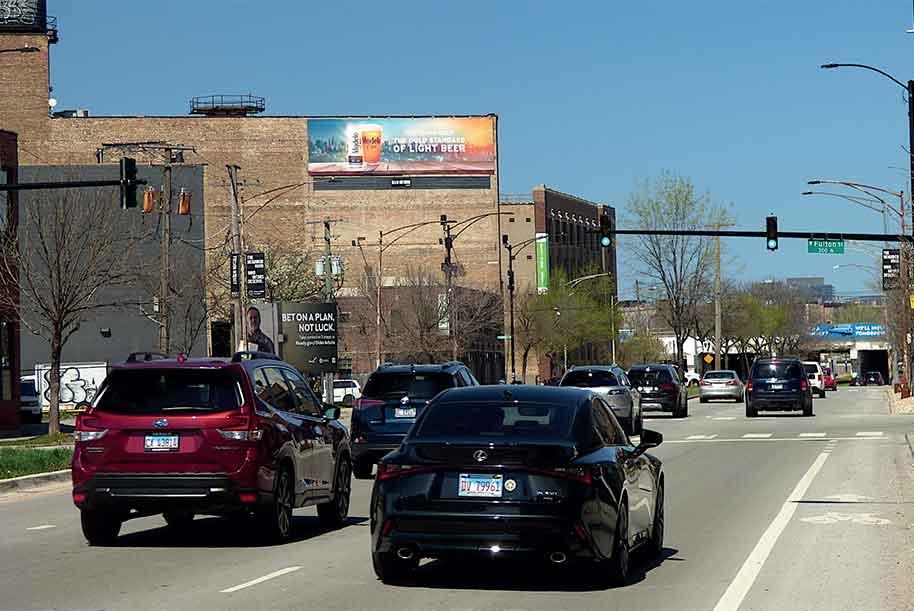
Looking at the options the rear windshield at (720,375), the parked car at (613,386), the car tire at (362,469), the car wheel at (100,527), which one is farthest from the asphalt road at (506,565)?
the rear windshield at (720,375)

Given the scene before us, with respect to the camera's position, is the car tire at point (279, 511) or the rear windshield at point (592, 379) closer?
the car tire at point (279, 511)

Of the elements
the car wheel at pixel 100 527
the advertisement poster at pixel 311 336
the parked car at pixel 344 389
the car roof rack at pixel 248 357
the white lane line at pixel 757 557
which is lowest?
the white lane line at pixel 757 557

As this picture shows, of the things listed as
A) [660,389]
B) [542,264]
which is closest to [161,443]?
[660,389]

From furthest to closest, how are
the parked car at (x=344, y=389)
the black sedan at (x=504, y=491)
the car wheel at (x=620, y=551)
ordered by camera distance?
1. the parked car at (x=344, y=389)
2. the car wheel at (x=620, y=551)
3. the black sedan at (x=504, y=491)

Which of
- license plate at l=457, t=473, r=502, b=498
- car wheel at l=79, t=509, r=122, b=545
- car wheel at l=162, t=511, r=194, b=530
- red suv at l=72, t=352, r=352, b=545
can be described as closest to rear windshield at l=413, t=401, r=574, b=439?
license plate at l=457, t=473, r=502, b=498

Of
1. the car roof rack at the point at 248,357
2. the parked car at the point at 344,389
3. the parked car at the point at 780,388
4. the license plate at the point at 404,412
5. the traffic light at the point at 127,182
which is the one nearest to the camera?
the car roof rack at the point at 248,357

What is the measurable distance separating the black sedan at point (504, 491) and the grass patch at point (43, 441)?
28272 millimetres

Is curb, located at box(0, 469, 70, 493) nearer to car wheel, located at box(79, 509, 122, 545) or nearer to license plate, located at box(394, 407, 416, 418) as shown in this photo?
license plate, located at box(394, 407, 416, 418)

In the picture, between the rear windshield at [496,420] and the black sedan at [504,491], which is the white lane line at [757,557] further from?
the rear windshield at [496,420]

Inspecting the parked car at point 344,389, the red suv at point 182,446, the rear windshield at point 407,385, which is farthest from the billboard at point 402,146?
the red suv at point 182,446

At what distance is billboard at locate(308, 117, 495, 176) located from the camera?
10381 cm

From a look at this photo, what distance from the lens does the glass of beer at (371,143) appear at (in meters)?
104

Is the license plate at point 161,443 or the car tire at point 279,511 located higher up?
the license plate at point 161,443

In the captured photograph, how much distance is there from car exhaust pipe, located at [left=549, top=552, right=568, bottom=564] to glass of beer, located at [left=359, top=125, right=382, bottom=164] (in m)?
93.5
